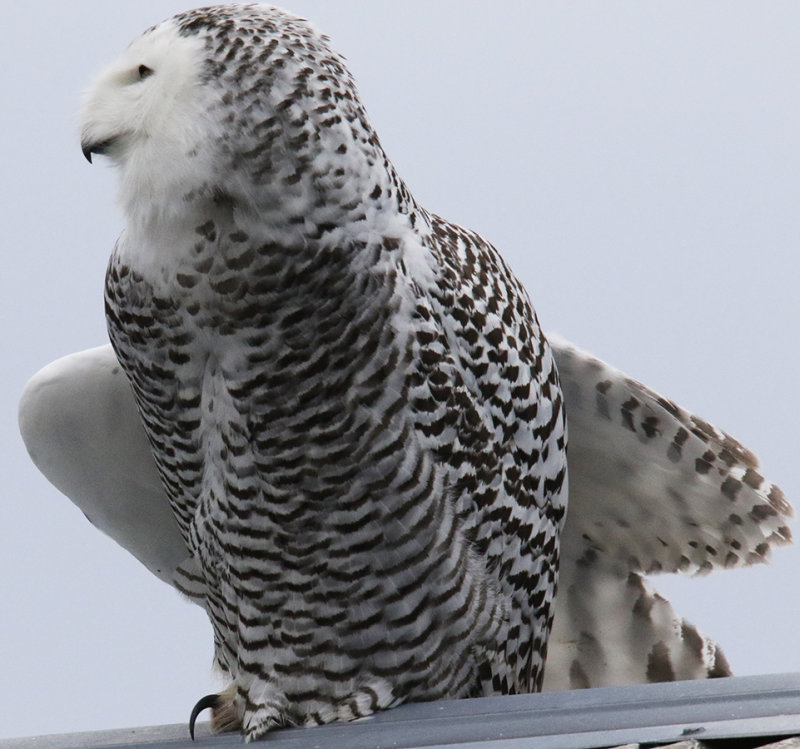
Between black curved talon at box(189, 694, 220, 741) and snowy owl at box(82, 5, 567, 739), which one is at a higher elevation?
snowy owl at box(82, 5, 567, 739)

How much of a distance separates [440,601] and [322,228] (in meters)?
0.56

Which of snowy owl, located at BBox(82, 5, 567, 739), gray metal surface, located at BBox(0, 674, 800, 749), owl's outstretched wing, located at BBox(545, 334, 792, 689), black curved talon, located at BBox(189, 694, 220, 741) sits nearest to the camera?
Result: gray metal surface, located at BBox(0, 674, 800, 749)

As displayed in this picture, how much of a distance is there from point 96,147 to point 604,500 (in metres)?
1.08

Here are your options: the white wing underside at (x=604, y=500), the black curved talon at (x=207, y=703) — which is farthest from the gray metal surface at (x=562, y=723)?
the white wing underside at (x=604, y=500)

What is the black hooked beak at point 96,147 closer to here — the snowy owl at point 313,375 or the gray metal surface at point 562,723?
the snowy owl at point 313,375

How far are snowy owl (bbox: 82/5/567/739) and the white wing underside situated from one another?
26 cm

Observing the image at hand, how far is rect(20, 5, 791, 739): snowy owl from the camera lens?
1.76 meters

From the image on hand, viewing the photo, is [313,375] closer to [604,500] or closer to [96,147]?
[96,147]

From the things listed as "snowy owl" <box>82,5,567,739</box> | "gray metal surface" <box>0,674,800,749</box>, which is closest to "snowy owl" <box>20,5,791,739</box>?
"snowy owl" <box>82,5,567,739</box>

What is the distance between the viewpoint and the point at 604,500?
2.39 metres

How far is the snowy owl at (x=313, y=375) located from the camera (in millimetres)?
1757

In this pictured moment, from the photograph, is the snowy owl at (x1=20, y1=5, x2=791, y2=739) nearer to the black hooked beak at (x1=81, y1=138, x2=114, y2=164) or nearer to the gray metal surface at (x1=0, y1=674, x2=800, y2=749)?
the black hooked beak at (x1=81, y1=138, x2=114, y2=164)

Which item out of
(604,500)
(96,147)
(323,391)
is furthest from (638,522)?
(96,147)

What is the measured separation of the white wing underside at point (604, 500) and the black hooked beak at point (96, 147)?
475mm
